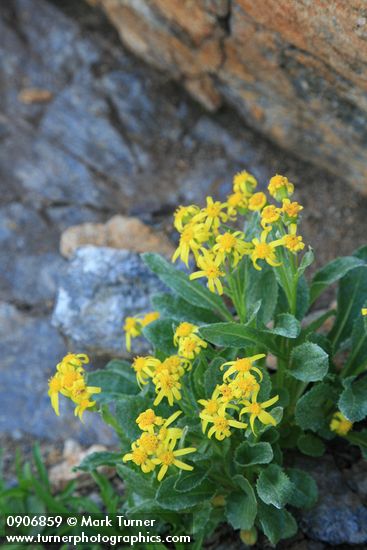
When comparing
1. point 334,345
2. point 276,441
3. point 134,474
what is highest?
point 334,345

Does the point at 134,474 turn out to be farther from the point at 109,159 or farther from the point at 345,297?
the point at 109,159

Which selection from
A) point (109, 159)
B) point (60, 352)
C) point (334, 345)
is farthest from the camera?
point (109, 159)

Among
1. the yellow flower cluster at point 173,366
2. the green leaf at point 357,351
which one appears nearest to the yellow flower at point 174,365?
the yellow flower cluster at point 173,366

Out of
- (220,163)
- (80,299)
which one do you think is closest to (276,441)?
(80,299)

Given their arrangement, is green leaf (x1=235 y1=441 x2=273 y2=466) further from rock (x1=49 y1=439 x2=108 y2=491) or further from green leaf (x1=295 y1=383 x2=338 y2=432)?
rock (x1=49 y1=439 x2=108 y2=491)

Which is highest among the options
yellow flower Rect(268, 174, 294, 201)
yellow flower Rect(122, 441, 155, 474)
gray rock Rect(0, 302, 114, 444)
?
yellow flower Rect(268, 174, 294, 201)

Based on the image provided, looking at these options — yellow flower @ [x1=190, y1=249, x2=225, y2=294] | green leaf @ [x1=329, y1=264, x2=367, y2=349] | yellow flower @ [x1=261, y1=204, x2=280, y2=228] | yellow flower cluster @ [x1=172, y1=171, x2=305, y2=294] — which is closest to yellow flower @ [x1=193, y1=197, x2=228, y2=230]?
yellow flower cluster @ [x1=172, y1=171, x2=305, y2=294]

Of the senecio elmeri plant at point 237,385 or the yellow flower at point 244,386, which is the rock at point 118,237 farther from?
the yellow flower at point 244,386
